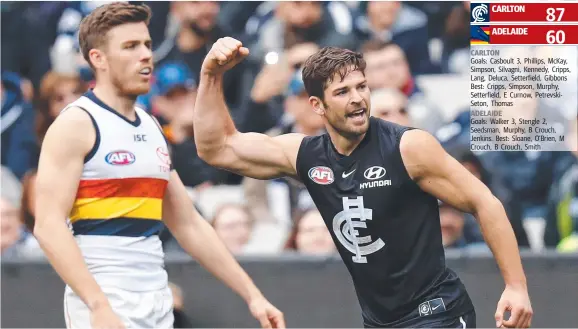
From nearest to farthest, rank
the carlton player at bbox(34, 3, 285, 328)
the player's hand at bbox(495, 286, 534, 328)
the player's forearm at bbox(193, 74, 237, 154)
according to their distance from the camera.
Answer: the player's hand at bbox(495, 286, 534, 328) → the carlton player at bbox(34, 3, 285, 328) → the player's forearm at bbox(193, 74, 237, 154)

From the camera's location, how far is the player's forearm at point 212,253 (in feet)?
17.4

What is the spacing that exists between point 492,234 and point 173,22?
15.6ft

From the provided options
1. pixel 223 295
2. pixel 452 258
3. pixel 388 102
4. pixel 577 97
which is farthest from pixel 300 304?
pixel 577 97

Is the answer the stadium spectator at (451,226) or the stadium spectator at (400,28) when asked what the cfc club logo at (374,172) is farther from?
the stadium spectator at (400,28)

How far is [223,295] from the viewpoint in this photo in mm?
6961

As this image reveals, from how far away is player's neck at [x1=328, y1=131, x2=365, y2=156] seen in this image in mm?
4926

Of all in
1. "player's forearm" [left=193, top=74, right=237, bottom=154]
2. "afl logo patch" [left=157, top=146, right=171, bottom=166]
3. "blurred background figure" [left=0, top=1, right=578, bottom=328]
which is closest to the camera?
"player's forearm" [left=193, top=74, right=237, bottom=154]

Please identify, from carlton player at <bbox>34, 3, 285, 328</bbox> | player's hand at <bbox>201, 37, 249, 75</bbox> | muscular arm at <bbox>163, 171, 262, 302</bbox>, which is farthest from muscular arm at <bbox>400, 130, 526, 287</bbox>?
muscular arm at <bbox>163, 171, 262, 302</bbox>

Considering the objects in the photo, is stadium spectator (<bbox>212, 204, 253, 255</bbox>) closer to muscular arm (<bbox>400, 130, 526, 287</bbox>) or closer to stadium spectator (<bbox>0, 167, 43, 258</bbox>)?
stadium spectator (<bbox>0, 167, 43, 258</bbox>)

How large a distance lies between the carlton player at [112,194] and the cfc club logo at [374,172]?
877 mm

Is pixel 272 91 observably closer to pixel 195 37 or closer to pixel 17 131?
pixel 195 37

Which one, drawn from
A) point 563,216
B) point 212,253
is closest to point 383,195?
point 212,253

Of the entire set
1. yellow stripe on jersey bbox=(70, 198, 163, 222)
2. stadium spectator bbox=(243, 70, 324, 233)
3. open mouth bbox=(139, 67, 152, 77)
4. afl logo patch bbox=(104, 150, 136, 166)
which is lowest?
stadium spectator bbox=(243, 70, 324, 233)

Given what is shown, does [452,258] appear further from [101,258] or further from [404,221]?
[101,258]
